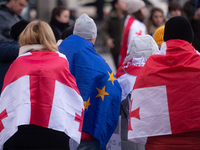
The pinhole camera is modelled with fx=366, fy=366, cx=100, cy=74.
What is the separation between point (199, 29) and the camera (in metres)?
6.71

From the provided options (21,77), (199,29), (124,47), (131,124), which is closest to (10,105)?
(21,77)

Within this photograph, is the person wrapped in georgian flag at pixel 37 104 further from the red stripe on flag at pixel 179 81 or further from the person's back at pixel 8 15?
the person's back at pixel 8 15

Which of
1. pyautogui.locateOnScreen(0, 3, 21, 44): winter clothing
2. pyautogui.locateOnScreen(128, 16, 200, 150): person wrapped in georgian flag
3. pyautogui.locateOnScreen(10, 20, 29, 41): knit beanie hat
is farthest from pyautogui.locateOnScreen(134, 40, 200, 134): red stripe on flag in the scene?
pyautogui.locateOnScreen(0, 3, 21, 44): winter clothing

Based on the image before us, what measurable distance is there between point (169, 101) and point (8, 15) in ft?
12.1

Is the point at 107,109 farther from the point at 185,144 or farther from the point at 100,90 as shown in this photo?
the point at 185,144

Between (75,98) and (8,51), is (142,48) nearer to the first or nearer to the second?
(75,98)

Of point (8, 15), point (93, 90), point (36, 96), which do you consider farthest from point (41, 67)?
point (8, 15)

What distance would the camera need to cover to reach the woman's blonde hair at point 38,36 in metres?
3.38

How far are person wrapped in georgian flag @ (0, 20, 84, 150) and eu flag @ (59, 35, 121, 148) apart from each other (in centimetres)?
58

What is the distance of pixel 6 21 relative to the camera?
19.1 ft

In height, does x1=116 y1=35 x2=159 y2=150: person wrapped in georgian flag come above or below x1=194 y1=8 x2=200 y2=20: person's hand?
below

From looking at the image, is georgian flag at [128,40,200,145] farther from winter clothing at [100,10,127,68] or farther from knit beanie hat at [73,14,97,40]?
winter clothing at [100,10,127,68]

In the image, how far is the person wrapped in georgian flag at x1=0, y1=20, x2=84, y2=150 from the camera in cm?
317

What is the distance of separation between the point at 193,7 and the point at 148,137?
4.49 m
